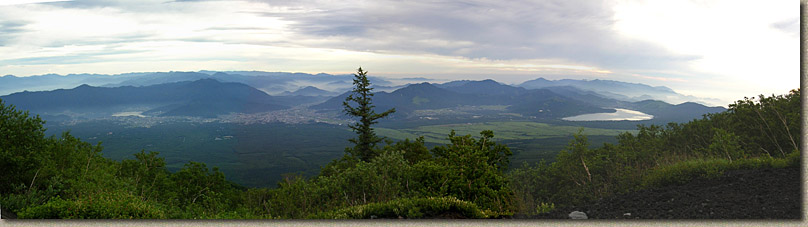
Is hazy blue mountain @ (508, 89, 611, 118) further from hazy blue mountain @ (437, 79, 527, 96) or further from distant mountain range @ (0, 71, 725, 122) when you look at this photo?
hazy blue mountain @ (437, 79, 527, 96)

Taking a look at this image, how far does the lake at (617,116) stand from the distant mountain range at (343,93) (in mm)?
90

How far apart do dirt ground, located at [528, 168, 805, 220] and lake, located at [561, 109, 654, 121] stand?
153 centimetres

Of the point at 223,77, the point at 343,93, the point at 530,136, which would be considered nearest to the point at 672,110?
the point at 530,136

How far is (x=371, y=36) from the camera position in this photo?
19.8ft

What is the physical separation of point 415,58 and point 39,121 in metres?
5.38

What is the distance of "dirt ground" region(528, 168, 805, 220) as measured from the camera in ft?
13.4

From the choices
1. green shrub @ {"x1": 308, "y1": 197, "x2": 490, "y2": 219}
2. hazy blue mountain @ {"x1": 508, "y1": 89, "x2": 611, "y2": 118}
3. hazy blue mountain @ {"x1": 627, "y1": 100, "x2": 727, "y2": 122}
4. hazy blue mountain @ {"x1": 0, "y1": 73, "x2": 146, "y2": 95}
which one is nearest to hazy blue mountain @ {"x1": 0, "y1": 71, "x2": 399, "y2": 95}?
hazy blue mountain @ {"x1": 0, "y1": 73, "x2": 146, "y2": 95}

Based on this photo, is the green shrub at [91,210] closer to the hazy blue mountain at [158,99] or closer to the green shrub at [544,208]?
the hazy blue mountain at [158,99]

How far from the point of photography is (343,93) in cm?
741

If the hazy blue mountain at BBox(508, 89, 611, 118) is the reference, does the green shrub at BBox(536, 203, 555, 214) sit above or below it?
below

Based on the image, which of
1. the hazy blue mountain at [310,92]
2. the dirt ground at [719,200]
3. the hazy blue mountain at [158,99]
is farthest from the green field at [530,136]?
the hazy blue mountain at [158,99]

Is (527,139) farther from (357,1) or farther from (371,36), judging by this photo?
(357,1)

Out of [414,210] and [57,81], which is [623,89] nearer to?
[414,210]

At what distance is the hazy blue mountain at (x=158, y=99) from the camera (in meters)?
6.29
